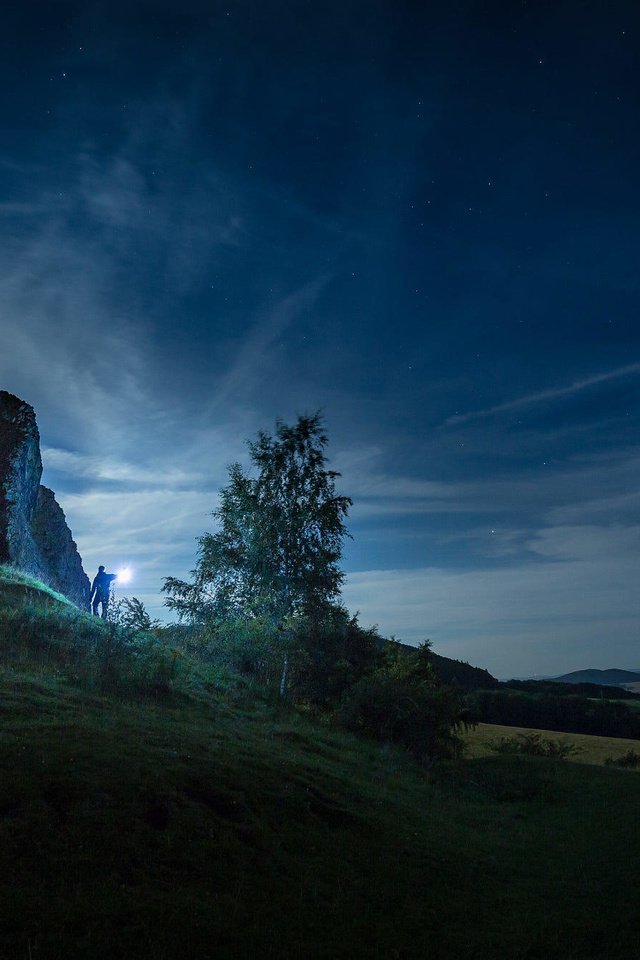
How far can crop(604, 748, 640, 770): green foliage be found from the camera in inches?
1383

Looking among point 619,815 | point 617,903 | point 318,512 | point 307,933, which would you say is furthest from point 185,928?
point 318,512

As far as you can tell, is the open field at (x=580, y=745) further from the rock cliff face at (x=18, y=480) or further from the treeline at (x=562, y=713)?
the rock cliff face at (x=18, y=480)

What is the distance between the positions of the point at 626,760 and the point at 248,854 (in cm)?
3603

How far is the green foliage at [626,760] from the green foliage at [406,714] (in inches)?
476

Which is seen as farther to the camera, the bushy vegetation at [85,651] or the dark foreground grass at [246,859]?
the bushy vegetation at [85,651]

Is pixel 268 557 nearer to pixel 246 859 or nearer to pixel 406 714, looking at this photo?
pixel 406 714

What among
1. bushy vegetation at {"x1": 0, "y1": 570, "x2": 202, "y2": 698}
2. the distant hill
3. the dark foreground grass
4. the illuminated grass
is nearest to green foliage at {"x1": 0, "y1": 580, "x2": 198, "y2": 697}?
bushy vegetation at {"x1": 0, "y1": 570, "x2": 202, "y2": 698}

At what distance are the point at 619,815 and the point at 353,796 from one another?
27.9 feet

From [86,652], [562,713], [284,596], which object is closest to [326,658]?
[284,596]

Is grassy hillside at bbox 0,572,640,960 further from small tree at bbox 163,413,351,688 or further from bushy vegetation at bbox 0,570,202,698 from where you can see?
small tree at bbox 163,413,351,688

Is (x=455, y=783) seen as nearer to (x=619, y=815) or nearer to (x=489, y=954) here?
A: (x=619, y=815)

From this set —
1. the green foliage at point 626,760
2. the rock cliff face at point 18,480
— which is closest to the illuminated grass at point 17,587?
the rock cliff face at point 18,480

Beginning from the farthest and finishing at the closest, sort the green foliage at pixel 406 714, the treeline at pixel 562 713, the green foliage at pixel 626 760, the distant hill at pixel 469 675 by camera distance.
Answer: the distant hill at pixel 469 675 → the treeline at pixel 562 713 → the green foliage at pixel 626 760 → the green foliage at pixel 406 714

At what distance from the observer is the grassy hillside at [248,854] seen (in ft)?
22.2
